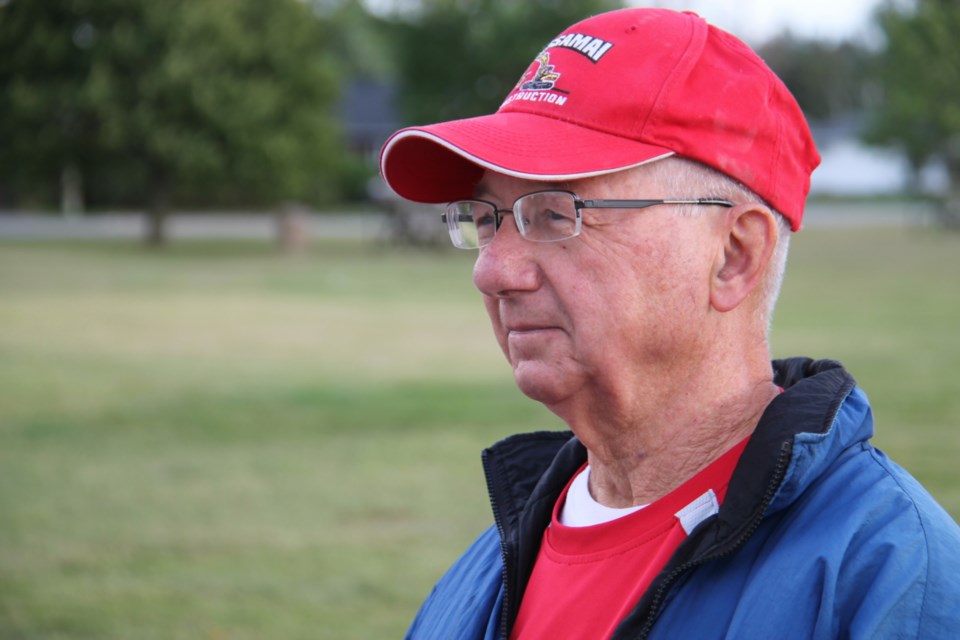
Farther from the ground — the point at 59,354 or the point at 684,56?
the point at 684,56

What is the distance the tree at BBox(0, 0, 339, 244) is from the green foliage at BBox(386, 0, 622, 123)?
10.0 metres

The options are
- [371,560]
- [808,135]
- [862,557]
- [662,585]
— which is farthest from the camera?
[371,560]

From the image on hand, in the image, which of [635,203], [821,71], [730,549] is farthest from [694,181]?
[821,71]

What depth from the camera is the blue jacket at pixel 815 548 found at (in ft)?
4.66

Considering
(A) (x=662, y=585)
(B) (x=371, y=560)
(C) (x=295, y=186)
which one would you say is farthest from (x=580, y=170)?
(C) (x=295, y=186)

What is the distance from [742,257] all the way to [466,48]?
136 feet

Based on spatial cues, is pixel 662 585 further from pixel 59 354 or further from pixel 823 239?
pixel 823 239

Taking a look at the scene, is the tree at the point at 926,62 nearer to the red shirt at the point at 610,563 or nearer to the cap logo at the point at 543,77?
the cap logo at the point at 543,77

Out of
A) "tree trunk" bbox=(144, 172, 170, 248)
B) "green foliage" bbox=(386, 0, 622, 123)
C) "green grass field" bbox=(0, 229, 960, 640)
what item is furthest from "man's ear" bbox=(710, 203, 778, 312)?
"green foliage" bbox=(386, 0, 622, 123)

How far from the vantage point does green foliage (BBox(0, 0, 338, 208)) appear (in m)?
30.3

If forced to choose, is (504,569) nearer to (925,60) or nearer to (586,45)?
(586,45)

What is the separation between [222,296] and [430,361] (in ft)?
23.2

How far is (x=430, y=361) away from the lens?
11.5 meters

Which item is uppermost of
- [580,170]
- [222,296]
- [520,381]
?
[580,170]
